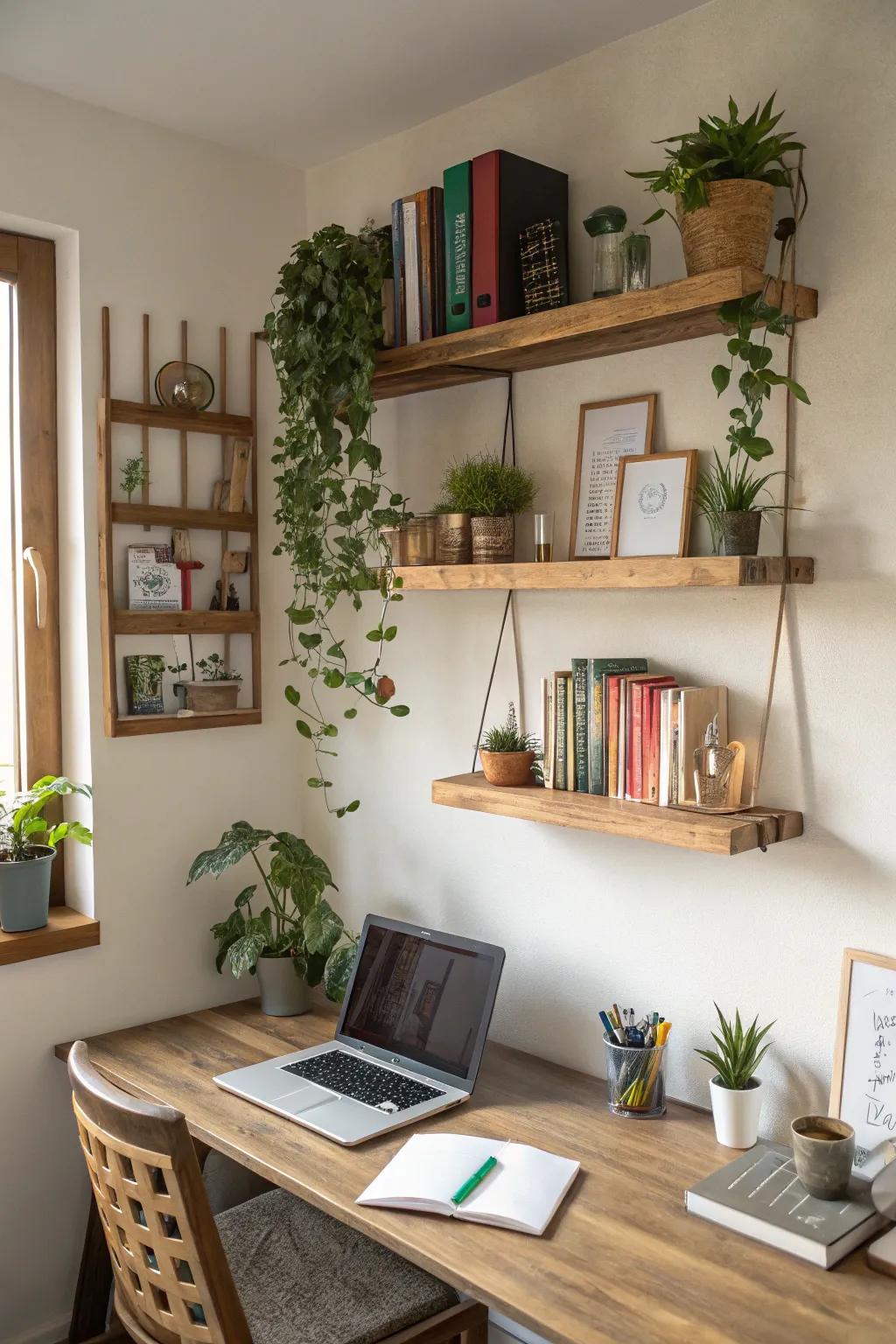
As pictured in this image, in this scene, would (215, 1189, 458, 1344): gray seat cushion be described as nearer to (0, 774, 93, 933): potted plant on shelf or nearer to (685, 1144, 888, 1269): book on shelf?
(685, 1144, 888, 1269): book on shelf

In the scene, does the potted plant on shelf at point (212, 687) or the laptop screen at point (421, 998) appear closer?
the laptop screen at point (421, 998)

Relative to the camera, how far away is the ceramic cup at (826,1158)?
1.56 metres

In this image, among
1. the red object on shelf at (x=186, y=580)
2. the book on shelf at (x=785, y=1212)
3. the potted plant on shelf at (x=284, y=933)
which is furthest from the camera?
the red object on shelf at (x=186, y=580)

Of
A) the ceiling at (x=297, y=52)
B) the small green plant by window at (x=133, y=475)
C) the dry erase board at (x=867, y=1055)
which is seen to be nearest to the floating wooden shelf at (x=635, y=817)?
the dry erase board at (x=867, y=1055)

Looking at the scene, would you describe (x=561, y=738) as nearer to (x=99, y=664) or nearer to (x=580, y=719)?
(x=580, y=719)

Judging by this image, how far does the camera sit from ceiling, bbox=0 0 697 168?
1.94m

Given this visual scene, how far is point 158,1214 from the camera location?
158 cm

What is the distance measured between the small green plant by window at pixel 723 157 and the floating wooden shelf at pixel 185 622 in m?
1.31

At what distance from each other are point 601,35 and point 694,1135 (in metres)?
1.88

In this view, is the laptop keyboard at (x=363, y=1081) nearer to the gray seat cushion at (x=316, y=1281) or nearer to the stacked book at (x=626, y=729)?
the gray seat cushion at (x=316, y=1281)

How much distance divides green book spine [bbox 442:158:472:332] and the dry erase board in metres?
1.28

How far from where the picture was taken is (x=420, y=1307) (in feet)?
5.88

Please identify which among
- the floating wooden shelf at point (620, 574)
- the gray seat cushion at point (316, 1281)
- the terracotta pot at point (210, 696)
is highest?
the floating wooden shelf at point (620, 574)

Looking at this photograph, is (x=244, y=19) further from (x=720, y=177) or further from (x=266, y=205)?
(x=720, y=177)
